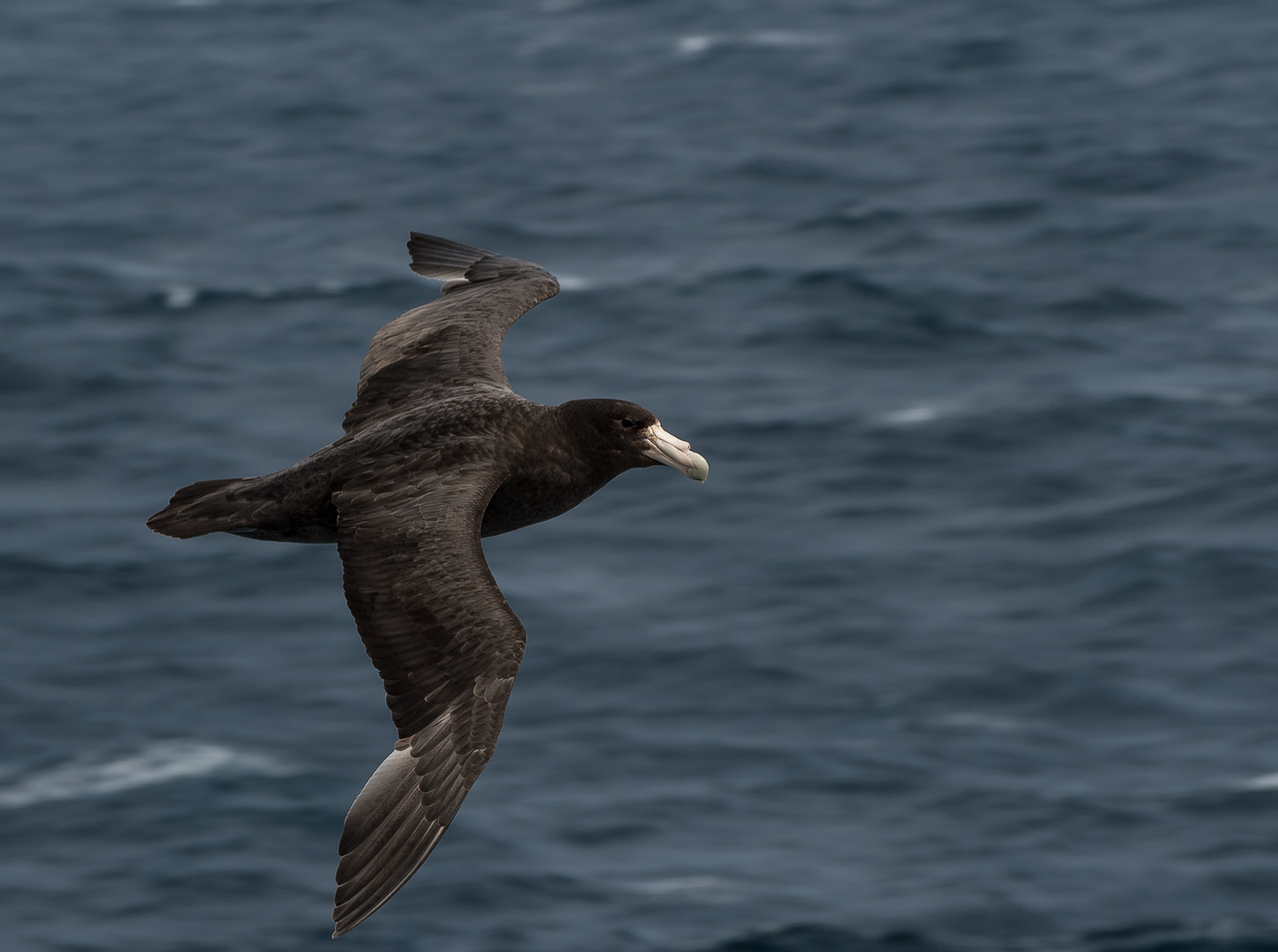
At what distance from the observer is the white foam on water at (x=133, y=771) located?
25984 mm

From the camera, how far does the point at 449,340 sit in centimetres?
1461

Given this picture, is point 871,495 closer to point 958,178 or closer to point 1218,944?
point 1218,944

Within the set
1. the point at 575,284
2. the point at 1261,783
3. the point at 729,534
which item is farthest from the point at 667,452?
the point at 575,284

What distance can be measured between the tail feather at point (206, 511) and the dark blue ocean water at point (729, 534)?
1168 cm

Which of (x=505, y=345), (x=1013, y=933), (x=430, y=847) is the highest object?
(x=430, y=847)

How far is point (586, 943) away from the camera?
23328 millimetres

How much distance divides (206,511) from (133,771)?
580 inches

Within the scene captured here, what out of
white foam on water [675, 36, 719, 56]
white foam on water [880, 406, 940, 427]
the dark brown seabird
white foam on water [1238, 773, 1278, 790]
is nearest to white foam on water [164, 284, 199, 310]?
white foam on water [880, 406, 940, 427]

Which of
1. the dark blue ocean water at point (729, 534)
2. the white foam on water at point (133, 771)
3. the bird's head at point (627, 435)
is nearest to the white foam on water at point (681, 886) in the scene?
the dark blue ocean water at point (729, 534)

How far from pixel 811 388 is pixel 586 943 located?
1110 centimetres

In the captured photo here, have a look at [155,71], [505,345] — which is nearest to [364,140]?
[155,71]

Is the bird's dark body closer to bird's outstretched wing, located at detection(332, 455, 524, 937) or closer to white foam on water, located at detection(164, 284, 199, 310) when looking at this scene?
bird's outstretched wing, located at detection(332, 455, 524, 937)

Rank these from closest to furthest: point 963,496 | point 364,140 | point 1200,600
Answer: point 1200,600, point 963,496, point 364,140

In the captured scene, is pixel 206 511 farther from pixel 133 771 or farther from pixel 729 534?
pixel 729 534
